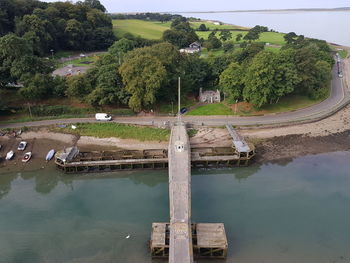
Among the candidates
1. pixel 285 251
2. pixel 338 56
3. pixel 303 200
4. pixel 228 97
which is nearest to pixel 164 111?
pixel 228 97

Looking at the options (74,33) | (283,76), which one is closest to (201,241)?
(283,76)

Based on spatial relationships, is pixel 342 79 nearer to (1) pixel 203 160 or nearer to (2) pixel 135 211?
(1) pixel 203 160

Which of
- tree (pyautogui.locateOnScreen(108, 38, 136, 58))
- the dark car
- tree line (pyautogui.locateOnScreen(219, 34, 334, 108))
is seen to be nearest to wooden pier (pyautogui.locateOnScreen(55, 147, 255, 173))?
the dark car

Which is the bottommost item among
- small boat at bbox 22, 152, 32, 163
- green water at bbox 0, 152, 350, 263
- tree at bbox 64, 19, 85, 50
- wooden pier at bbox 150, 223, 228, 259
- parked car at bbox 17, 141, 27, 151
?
green water at bbox 0, 152, 350, 263

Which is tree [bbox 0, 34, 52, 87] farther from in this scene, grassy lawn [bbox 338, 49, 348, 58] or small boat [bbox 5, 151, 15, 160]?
grassy lawn [bbox 338, 49, 348, 58]

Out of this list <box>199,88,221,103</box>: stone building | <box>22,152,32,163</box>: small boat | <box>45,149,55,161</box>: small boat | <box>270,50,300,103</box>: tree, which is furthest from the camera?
<box>199,88,221,103</box>: stone building

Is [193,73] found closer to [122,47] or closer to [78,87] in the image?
[78,87]

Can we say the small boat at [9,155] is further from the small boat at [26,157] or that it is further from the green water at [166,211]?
the green water at [166,211]
